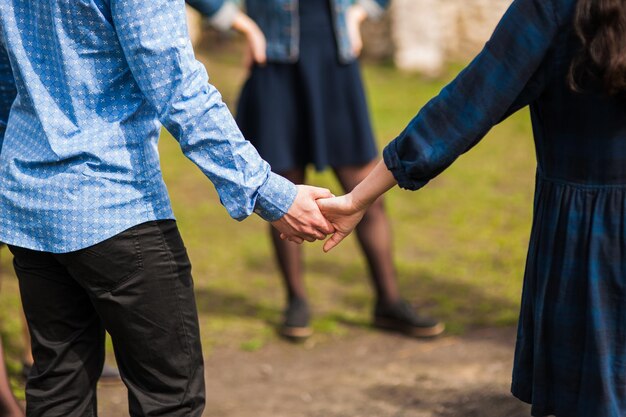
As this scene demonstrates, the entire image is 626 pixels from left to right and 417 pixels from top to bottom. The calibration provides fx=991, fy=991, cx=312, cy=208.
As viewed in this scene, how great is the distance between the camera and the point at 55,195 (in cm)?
241

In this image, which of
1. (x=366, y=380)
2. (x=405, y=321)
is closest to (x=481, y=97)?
(x=366, y=380)

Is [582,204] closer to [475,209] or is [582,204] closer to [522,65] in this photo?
[522,65]

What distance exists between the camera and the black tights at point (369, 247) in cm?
448

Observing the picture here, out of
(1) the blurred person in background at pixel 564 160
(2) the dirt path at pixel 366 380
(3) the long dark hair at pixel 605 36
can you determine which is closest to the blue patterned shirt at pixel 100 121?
(1) the blurred person in background at pixel 564 160

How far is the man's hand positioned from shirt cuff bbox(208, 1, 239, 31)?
1942 millimetres

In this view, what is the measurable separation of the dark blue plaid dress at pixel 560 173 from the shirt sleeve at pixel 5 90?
107 cm

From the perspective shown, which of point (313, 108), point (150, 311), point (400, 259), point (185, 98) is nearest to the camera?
point (185, 98)

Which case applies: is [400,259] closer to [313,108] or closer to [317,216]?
[313,108]

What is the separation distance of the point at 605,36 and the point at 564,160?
0.36 m

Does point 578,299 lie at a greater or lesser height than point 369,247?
greater

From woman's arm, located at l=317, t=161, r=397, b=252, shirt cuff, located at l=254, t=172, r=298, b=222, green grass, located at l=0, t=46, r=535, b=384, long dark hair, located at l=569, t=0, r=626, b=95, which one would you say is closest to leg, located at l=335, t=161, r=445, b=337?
green grass, located at l=0, t=46, r=535, b=384

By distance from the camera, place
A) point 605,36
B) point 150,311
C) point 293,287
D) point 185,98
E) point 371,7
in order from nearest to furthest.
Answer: point 605,36 → point 185,98 → point 150,311 → point 293,287 → point 371,7

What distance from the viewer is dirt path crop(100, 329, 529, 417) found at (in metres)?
3.77

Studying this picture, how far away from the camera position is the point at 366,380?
4090 mm
